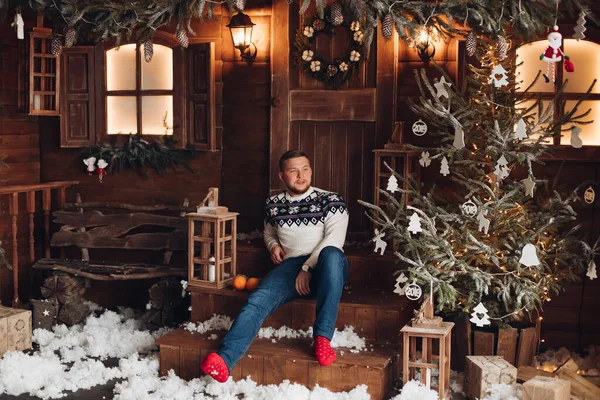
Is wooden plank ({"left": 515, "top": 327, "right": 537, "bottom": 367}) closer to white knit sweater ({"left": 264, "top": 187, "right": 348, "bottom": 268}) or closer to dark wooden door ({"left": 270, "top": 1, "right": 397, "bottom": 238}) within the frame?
white knit sweater ({"left": 264, "top": 187, "right": 348, "bottom": 268})

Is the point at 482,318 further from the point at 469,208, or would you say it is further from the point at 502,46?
the point at 502,46

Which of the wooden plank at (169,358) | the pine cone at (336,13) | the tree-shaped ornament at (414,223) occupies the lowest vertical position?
the wooden plank at (169,358)

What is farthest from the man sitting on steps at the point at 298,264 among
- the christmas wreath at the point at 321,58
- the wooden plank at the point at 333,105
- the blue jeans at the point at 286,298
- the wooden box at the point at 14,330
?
the wooden box at the point at 14,330

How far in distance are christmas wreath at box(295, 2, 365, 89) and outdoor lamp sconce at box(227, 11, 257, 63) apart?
42 centimetres

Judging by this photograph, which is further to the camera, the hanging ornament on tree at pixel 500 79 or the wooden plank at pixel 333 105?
the wooden plank at pixel 333 105

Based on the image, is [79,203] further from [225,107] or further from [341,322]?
[341,322]

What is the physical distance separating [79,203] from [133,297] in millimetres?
1009

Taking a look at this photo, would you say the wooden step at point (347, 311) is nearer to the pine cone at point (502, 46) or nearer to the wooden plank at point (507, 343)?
the wooden plank at point (507, 343)

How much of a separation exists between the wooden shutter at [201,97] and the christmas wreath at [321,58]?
0.80m

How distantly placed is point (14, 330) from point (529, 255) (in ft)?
12.5

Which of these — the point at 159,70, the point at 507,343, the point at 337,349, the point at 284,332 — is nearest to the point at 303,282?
the point at 284,332

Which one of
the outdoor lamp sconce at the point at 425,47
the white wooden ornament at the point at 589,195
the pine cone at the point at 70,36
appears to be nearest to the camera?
the pine cone at the point at 70,36

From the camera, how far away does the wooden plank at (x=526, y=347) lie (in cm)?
548

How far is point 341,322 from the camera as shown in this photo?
5539 millimetres
